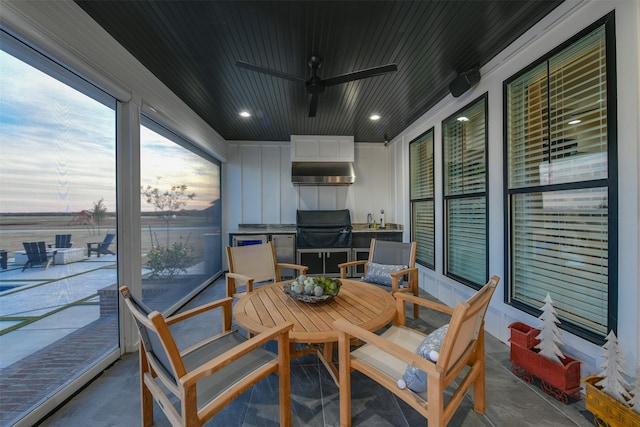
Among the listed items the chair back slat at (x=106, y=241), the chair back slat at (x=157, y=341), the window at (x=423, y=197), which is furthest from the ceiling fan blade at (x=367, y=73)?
the chair back slat at (x=106, y=241)

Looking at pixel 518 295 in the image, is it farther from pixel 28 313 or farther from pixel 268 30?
pixel 28 313

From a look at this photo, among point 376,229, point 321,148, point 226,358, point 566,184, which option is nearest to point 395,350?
point 226,358

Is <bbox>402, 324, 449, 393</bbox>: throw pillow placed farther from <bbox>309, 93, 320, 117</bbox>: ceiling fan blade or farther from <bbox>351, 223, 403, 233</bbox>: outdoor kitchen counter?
<bbox>351, 223, 403, 233</bbox>: outdoor kitchen counter

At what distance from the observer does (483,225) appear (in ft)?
8.68

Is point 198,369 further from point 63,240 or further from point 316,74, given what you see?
point 316,74

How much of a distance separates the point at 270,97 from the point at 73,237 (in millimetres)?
2514

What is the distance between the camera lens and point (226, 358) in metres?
1.09

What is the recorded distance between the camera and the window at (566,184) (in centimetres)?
158

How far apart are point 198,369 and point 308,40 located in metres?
2.49

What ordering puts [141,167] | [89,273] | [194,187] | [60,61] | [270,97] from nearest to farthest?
[60,61]
[89,273]
[141,167]
[270,97]
[194,187]

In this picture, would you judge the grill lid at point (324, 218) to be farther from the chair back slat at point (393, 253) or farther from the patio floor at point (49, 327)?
the patio floor at point (49, 327)

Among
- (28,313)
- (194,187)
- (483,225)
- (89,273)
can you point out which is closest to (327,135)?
(194,187)

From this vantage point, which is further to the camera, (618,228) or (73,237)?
(73,237)

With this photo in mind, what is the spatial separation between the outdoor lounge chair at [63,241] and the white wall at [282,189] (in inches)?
135
